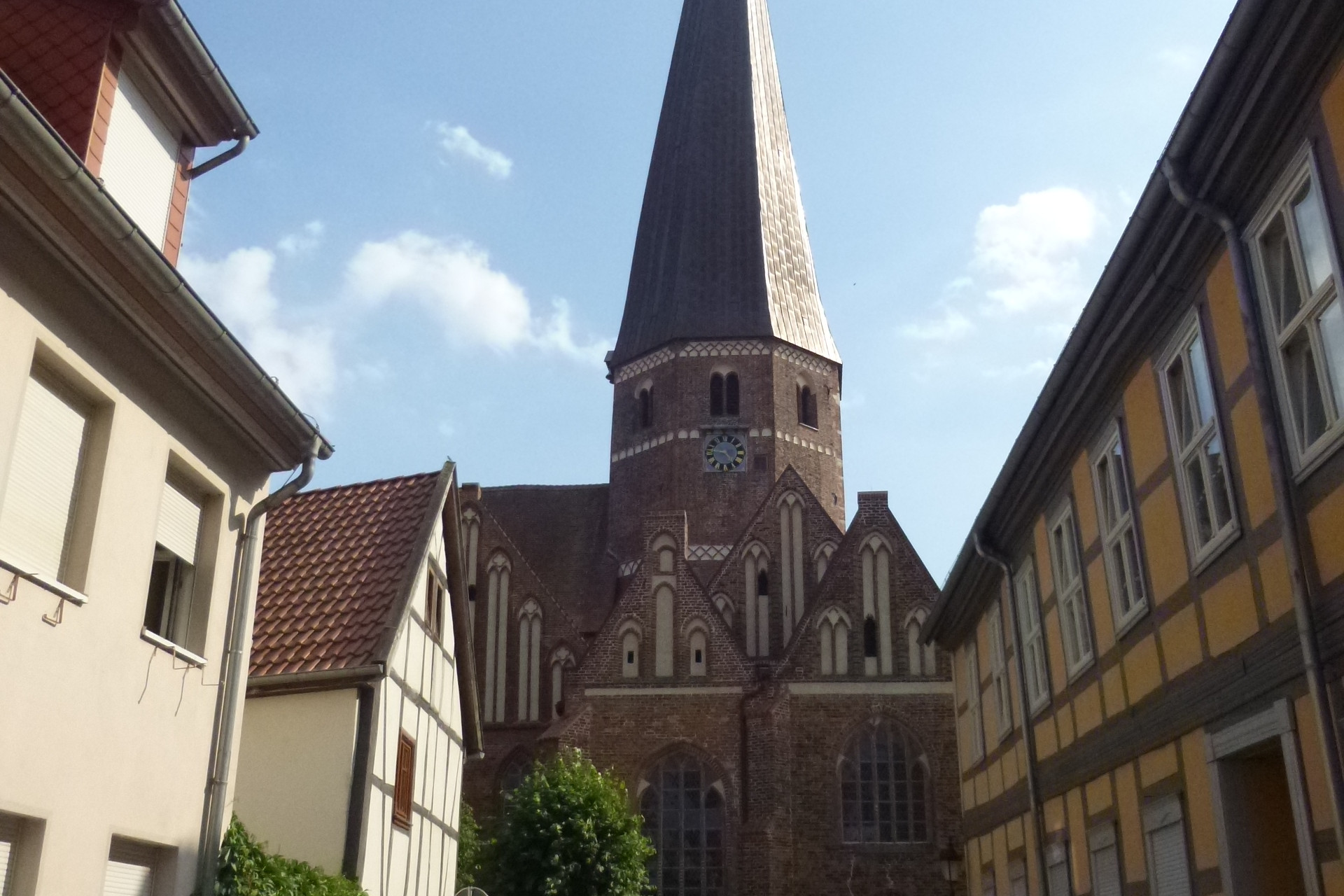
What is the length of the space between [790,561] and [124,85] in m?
26.1

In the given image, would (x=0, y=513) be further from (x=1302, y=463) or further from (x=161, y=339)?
(x=1302, y=463)

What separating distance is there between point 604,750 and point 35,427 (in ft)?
77.0

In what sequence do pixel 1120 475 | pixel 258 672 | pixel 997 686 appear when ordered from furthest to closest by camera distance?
pixel 997 686 < pixel 258 672 < pixel 1120 475

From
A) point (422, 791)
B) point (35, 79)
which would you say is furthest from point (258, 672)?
point (35, 79)

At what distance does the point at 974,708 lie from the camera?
16.7 metres

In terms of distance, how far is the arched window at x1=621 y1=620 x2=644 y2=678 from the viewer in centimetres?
3045

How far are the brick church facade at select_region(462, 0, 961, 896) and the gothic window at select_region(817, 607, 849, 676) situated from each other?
4cm

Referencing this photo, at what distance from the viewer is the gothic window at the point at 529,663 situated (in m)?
33.5

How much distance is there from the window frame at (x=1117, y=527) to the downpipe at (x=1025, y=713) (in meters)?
2.62

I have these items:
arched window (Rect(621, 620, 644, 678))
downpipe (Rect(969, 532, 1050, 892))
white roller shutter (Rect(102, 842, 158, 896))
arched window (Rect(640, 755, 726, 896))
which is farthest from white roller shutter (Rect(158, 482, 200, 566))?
arched window (Rect(621, 620, 644, 678))

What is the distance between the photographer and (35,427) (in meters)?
7.22

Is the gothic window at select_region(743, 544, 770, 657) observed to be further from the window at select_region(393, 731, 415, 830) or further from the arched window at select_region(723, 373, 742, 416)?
the window at select_region(393, 731, 415, 830)

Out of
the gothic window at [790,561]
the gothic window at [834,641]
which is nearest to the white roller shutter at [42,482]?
the gothic window at [834,641]

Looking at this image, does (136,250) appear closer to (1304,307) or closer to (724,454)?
(1304,307)
